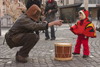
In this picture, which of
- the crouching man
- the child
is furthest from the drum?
the crouching man

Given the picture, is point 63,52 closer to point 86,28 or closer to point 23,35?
point 86,28

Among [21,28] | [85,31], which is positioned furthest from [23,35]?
[85,31]

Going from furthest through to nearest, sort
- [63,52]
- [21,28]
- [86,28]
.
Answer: [86,28]
[63,52]
[21,28]

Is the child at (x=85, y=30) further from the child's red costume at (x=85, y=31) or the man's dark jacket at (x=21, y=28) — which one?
the man's dark jacket at (x=21, y=28)

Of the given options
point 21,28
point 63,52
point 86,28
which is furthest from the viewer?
point 86,28

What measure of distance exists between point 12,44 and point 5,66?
561 mm

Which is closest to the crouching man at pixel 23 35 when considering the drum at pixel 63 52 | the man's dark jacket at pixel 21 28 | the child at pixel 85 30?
the man's dark jacket at pixel 21 28

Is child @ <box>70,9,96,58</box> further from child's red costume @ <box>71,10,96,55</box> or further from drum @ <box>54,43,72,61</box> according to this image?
drum @ <box>54,43,72,61</box>

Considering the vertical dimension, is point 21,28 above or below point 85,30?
above

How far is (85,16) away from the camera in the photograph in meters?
5.16

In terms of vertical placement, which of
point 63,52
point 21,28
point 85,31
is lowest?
point 63,52

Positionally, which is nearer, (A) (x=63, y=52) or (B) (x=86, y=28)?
(A) (x=63, y=52)

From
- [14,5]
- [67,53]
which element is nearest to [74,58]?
[67,53]

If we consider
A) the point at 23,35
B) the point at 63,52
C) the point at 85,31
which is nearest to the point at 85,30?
the point at 85,31
